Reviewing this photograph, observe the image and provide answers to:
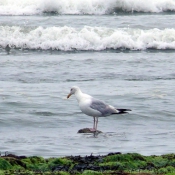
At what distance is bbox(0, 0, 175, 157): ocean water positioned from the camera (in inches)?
485

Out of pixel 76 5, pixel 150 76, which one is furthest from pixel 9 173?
pixel 76 5

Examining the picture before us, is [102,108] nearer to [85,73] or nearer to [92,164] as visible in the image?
[92,164]

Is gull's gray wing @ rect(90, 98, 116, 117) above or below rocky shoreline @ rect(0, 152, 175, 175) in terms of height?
below

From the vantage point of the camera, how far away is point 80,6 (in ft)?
113

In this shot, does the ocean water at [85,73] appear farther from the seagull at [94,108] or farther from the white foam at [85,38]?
the seagull at [94,108]

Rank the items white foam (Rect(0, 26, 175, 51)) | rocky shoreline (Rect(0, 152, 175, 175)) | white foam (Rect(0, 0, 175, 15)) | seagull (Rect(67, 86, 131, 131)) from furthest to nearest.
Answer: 1. white foam (Rect(0, 0, 175, 15))
2. white foam (Rect(0, 26, 175, 51))
3. seagull (Rect(67, 86, 131, 131))
4. rocky shoreline (Rect(0, 152, 175, 175))

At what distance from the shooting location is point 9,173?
8.15m

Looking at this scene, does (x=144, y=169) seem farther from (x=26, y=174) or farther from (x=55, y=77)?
(x=55, y=77)

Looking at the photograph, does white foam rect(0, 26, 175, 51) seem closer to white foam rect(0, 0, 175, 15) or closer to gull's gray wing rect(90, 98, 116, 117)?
white foam rect(0, 0, 175, 15)

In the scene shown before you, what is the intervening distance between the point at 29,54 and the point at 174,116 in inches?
390

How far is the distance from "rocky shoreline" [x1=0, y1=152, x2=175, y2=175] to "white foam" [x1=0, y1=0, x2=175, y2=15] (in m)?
24.2

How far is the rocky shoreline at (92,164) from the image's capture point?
898 cm

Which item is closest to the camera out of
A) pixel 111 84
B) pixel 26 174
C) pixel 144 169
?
pixel 26 174

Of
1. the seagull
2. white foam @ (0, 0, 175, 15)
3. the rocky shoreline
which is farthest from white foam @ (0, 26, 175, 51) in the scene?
the rocky shoreline
